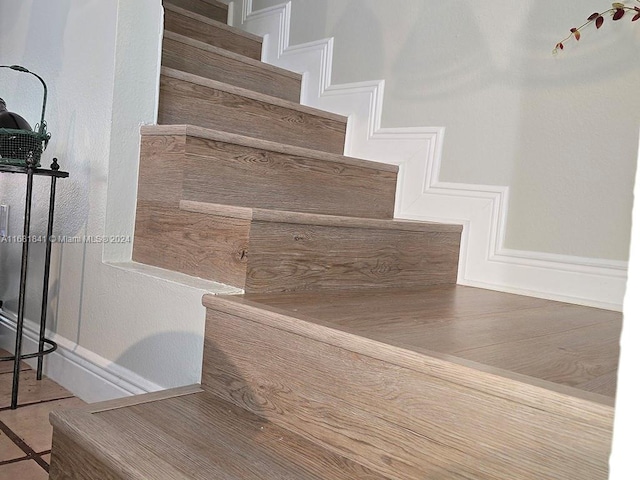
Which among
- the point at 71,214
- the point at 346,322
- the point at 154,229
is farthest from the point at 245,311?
the point at 71,214

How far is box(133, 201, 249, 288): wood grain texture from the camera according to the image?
1289 mm

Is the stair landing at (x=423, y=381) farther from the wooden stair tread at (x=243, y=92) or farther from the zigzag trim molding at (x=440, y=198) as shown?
the wooden stair tread at (x=243, y=92)

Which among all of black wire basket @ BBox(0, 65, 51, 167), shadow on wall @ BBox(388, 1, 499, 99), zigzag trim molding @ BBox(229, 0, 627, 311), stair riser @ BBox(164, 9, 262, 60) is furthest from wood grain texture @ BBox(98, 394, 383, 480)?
stair riser @ BBox(164, 9, 262, 60)

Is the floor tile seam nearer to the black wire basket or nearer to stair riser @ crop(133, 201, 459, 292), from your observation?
stair riser @ crop(133, 201, 459, 292)

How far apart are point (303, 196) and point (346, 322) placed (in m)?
0.73

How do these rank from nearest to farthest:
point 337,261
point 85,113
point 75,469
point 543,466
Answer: point 543,466 < point 75,469 < point 337,261 < point 85,113

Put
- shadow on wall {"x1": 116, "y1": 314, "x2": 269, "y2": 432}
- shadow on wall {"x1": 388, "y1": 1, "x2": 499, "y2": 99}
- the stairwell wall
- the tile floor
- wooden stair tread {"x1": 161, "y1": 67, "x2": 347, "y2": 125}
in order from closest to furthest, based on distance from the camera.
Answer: shadow on wall {"x1": 116, "y1": 314, "x2": 269, "y2": 432}
the tile floor
the stairwell wall
wooden stair tread {"x1": 161, "y1": 67, "x2": 347, "y2": 125}
shadow on wall {"x1": 388, "y1": 1, "x2": 499, "y2": 99}

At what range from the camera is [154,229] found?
1546 millimetres

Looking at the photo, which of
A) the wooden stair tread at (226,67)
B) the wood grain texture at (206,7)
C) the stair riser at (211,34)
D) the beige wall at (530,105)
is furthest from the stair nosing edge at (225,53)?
the wood grain texture at (206,7)

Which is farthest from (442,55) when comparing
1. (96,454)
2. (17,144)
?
(96,454)

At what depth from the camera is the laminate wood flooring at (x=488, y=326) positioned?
888mm

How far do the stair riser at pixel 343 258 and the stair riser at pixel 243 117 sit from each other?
25.1 inches

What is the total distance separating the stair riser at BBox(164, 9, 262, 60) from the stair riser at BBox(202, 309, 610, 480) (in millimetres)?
1585

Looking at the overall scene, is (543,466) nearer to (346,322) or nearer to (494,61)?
(346,322)
